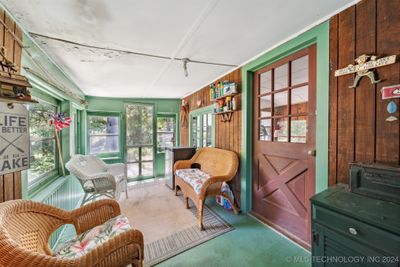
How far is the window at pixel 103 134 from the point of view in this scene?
4270 mm

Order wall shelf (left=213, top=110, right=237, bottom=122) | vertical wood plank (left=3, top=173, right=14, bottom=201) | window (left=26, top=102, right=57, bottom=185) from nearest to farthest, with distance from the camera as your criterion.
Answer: vertical wood plank (left=3, top=173, right=14, bottom=201)
window (left=26, top=102, right=57, bottom=185)
wall shelf (left=213, top=110, right=237, bottom=122)

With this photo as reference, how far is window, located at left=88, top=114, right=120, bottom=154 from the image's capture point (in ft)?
14.0

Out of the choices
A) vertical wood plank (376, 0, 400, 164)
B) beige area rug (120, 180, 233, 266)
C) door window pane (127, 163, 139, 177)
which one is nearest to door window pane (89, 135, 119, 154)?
door window pane (127, 163, 139, 177)

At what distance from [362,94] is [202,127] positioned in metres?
2.87

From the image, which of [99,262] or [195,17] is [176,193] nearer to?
[99,262]

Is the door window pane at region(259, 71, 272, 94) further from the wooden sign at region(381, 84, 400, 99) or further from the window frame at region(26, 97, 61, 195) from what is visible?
the window frame at region(26, 97, 61, 195)

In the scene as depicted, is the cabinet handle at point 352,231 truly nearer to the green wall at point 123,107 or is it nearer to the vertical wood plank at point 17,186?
the vertical wood plank at point 17,186

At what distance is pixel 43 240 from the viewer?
1164 mm

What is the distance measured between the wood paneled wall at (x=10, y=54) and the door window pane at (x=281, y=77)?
8.38 ft

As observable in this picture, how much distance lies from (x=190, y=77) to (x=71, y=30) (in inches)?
71.5

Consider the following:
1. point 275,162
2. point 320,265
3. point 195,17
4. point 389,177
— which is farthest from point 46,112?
point 389,177

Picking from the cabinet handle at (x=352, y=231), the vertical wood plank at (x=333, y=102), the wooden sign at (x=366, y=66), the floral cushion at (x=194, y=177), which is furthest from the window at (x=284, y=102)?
the floral cushion at (x=194, y=177)

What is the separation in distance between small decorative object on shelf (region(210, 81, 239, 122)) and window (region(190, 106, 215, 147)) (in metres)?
0.44

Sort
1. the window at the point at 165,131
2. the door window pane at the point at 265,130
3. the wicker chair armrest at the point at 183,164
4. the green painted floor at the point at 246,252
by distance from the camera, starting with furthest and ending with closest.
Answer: the window at the point at 165,131
the wicker chair armrest at the point at 183,164
the door window pane at the point at 265,130
the green painted floor at the point at 246,252
